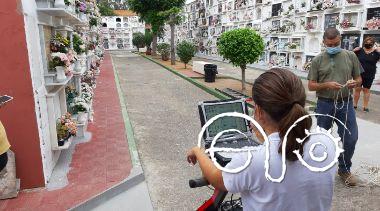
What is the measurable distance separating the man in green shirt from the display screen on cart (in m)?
1.85

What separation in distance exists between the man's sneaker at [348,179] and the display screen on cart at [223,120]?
2.48 m

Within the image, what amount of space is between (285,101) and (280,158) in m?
0.21

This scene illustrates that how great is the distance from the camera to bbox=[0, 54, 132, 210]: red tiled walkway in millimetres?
3756

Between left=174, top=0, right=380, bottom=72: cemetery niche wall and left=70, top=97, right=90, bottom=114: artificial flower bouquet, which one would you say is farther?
left=174, top=0, right=380, bottom=72: cemetery niche wall

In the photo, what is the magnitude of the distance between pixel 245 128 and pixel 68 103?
504cm

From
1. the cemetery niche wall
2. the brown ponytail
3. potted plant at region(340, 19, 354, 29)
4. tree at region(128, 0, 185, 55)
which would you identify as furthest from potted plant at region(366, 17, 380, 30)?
tree at region(128, 0, 185, 55)

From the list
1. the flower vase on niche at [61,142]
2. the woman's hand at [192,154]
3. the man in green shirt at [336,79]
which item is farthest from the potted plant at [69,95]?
the woman's hand at [192,154]

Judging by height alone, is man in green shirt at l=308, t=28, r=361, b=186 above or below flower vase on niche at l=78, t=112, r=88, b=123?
above

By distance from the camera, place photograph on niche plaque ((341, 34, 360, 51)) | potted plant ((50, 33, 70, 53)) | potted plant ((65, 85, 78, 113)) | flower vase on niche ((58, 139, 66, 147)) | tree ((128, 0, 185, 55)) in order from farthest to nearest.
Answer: tree ((128, 0, 185, 55)) → photograph on niche plaque ((341, 34, 360, 51)) → potted plant ((65, 85, 78, 113)) → potted plant ((50, 33, 70, 53)) → flower vase on niche ((58, 139, 66, 147))

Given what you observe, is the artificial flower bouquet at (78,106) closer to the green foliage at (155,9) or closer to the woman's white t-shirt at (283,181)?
the woman's white t-shirt at (283,181)

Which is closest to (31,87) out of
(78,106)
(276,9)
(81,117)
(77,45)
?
(81,117)

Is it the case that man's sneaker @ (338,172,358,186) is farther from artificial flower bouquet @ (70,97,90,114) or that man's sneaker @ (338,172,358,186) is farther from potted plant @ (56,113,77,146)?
artificial flower bouquet @ (70,97,90,114)

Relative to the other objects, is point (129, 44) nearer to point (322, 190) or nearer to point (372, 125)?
point (372, 125)

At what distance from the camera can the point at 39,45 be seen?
4227mm
